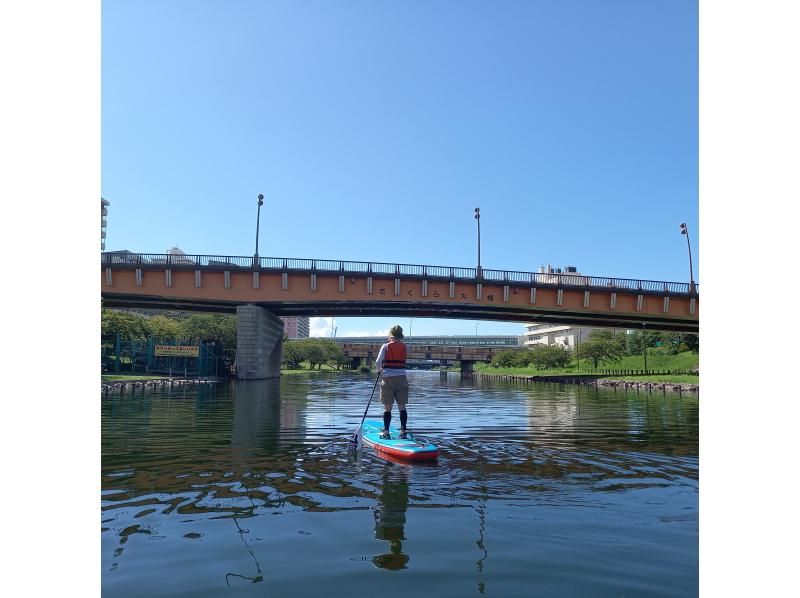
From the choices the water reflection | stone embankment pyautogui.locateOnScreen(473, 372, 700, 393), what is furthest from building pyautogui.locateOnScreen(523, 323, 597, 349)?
the water reflection

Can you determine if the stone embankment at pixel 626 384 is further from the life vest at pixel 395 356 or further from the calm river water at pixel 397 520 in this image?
the life vest at pixel 395 356

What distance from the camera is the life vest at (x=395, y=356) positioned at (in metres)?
12.8

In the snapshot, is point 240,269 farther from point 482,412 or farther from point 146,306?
point 482,412

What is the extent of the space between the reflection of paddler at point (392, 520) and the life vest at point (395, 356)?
3.62 m

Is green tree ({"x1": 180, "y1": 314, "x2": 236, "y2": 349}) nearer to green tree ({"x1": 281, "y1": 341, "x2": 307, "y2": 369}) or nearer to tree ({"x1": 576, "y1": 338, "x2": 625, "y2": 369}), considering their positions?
green tree ({"x1": 281, "y1": 341, "x2": 307, "y2": 369})

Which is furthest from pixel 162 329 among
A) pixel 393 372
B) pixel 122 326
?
pixel 393 372

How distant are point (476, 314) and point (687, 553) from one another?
56102 millimetres

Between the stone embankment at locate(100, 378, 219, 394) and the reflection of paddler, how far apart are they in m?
33.3

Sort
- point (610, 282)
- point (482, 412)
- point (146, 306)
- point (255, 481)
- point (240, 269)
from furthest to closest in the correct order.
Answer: point (146, 306)
point (610, 282)
point (240, 269)
point (482, 412)
point (255, 481)

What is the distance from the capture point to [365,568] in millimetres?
5238

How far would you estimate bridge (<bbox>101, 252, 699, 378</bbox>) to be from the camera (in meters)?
51.1

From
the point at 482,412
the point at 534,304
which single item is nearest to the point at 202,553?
the point at 482,412

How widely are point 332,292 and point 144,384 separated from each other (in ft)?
58.4

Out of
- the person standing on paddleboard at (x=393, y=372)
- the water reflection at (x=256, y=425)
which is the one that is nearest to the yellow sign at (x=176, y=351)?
the water reflection at (x=256, y=425)
